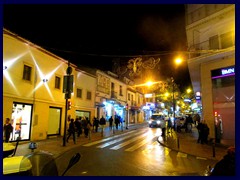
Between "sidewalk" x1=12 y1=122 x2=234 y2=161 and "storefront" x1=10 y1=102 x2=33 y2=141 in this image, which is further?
"storefront" x1=10 y1=102 x2=33 y2=141

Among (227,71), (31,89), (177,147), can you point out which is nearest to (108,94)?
(31,89)

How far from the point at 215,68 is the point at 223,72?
0.77m

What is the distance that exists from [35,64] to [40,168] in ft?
43.8

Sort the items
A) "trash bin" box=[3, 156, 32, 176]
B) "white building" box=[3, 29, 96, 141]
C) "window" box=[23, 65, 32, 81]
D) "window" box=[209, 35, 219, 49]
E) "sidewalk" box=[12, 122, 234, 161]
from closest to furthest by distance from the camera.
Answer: "trash bin" box=[3, 156, 32, 176] → "sidewalk" box=[12, 122, 234, 161] → "white building" box=[3, 29, 96, 141] → "window" box=[23, 65, 32, 81] → "window" box=[209, 35, 219, 49]

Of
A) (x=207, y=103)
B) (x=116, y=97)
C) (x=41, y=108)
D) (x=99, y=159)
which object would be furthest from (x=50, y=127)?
(x=116, y=97)

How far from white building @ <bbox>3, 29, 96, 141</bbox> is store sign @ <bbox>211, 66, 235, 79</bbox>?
12823 millimetres

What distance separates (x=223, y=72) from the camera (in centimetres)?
1509

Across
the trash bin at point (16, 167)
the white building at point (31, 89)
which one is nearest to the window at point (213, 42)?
the white building at point (31, 89)

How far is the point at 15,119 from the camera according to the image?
547 inches

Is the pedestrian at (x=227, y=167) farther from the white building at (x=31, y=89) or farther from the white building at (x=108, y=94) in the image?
the white building at (x=108, y=94)

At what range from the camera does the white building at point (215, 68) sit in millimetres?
14234

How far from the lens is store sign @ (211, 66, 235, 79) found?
14.4m

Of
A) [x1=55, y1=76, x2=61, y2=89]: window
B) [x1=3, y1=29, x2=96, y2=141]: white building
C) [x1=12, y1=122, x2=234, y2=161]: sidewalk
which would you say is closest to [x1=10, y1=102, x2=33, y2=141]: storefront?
[x1=3, y1=29, x2=96, y2=141]: white building

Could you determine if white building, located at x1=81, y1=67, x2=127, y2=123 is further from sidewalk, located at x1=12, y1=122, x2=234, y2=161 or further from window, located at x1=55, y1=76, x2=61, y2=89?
sidewalk, located at x1=12, y1=122, x2=234, y2=161
